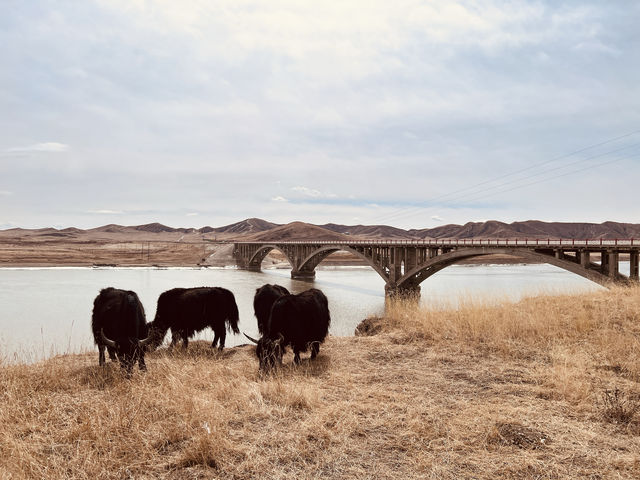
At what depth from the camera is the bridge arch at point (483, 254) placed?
82.7 ft

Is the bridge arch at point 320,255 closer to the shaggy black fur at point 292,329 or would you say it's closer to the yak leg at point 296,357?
the shaggy black fur at point 292,329

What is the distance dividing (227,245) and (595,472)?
11721 cm

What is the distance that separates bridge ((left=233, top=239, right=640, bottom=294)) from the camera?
79.7 feet

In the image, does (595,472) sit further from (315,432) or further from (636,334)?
(636,334)

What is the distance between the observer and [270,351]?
26.9ft

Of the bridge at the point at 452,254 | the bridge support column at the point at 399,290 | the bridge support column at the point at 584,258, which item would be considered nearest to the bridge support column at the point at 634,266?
the bridge at the point at 452,254

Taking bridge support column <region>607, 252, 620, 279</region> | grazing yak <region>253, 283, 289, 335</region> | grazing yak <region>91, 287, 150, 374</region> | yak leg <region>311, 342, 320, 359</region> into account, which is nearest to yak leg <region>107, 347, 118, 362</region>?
grazing yak <region>91, 287, 150, 374</region>

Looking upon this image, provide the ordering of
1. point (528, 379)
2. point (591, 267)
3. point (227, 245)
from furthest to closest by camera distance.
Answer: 1. point (227, 245)
2. point (591, 267)
3. point (528, 379)

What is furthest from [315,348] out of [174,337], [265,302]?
[174,337]

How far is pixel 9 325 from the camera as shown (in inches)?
852

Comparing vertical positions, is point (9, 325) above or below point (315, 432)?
below

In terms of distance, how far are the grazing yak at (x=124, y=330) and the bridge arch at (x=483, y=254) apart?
73.7ft

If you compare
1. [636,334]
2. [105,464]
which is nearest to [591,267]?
[636,334]

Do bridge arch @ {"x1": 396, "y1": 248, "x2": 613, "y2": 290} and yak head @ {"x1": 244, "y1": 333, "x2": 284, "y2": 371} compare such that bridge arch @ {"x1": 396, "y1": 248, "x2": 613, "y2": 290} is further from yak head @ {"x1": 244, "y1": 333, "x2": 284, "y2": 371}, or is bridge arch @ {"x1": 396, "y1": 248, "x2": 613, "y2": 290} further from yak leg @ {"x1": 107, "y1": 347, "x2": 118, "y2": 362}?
yak leg @ {"x1": 107, "y1": 347, "x2": 118, "y2": 362}
